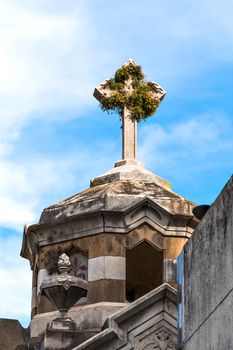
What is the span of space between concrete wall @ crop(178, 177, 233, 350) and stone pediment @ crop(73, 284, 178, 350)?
3.93m

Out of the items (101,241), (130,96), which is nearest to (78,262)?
(101,241)

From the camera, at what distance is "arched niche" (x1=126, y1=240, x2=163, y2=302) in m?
18.8

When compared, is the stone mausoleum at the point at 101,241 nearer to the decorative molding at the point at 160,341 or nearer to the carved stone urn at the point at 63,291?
the carved stone urn at the point at 63,291

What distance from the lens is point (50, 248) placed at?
17250mm

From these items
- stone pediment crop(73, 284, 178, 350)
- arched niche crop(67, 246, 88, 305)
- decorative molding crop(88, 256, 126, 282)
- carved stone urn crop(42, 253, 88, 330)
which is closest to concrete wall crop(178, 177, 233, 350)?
stone pediment crop(73, 284, 178, 350)

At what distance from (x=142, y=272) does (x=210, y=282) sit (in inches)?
450

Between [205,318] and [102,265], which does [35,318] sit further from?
[205,318]

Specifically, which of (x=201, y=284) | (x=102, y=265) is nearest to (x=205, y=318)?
(x=201, y=284)

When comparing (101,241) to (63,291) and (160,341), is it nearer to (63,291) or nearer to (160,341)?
(63,291)

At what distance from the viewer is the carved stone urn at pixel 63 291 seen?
14.0 metres

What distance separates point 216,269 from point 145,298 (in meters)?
5.64

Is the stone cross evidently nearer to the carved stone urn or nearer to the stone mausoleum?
the stone mausoleum

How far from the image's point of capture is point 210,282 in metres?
7.90

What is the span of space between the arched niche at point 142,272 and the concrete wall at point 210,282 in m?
9.46
